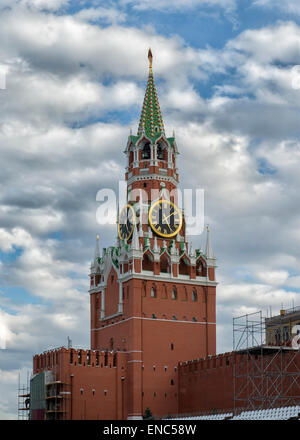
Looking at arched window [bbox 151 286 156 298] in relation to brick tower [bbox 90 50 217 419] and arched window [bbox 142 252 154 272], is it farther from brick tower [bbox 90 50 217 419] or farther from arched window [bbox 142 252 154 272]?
arched window [bbox 142 252 154 272]

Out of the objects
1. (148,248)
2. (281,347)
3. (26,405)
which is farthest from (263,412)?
(26,405)

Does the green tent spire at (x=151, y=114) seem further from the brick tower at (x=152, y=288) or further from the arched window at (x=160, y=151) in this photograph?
the arched window at (x=160, y=151)

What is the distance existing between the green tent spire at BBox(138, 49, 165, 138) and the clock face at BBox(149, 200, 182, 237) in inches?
433

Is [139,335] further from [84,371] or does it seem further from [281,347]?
[281,347]

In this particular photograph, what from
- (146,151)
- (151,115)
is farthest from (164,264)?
(151,115)

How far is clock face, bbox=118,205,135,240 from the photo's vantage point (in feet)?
339

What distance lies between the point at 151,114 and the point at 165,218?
635 inches

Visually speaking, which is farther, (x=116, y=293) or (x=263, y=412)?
(x=116, y=293)

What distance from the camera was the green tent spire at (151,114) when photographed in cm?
10944

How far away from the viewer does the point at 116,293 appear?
101 metres

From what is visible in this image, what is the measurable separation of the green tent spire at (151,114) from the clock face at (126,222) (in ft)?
37.2

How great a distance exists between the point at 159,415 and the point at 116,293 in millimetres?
16156

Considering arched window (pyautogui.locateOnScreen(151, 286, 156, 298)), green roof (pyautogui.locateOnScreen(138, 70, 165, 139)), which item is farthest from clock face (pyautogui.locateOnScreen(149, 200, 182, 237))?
green roof (pyautogui.locateOnScreen(138, 70, 165, 139))
